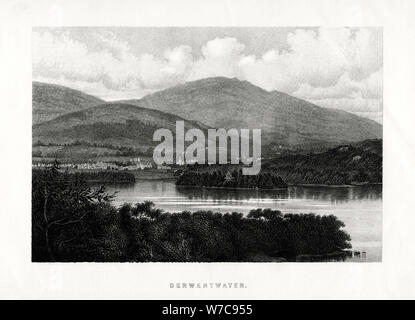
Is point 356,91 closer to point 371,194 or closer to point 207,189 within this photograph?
point 371,194

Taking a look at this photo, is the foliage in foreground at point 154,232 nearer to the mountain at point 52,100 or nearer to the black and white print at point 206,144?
the black and white print at point 206,144

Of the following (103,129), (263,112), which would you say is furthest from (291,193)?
(103,129)

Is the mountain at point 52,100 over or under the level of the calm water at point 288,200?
over

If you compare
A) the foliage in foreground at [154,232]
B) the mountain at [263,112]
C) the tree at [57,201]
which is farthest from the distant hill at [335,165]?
the tree at [57,201]

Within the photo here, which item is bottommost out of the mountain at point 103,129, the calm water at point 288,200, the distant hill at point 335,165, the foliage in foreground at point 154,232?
the foliage in foreground at point 154,232

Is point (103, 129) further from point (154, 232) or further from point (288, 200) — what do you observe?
point (288, 200)

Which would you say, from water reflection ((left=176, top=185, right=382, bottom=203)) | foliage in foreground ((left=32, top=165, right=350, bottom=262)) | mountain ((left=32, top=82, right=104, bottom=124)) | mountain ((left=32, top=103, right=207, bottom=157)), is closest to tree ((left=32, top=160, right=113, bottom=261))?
foliage in foreground ((left=32, top=165, right=350, bottom=262))

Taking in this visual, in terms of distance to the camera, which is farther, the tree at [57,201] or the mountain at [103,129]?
the mountain at [103,129]
